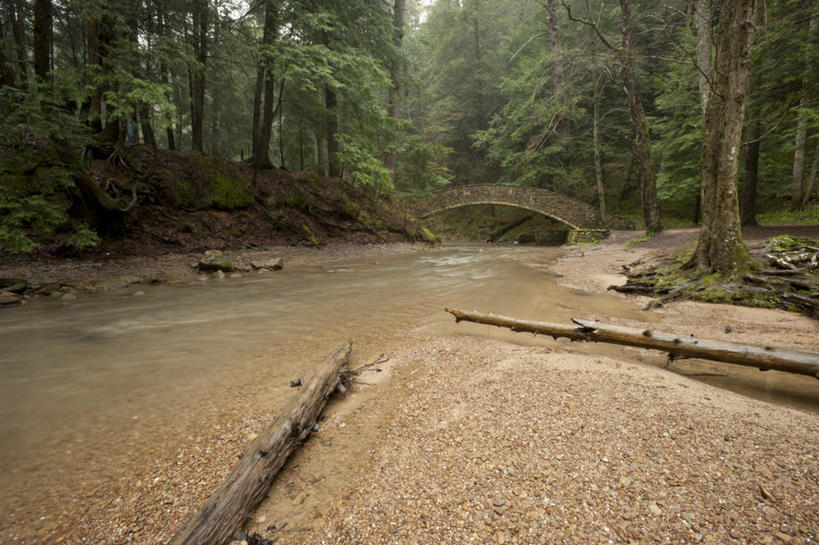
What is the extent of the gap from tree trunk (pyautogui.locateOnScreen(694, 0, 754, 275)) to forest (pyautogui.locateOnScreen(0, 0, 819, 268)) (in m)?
0.03

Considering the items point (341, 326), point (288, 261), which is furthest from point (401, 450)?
point (288, 261)

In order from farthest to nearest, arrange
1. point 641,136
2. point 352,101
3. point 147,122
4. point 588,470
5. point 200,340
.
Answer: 1. point 352,101
2. point 641,136
3. point 147,122
4. point 200,340
5. point 588,470

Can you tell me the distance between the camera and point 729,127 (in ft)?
17.1

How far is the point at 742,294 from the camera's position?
488 centimetres

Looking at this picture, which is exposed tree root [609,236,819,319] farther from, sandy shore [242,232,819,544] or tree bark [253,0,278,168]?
tree bark [253,0,278,168]

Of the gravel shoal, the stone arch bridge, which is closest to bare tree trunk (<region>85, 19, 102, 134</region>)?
the gravel shoal

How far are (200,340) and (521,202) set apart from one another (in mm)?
19325

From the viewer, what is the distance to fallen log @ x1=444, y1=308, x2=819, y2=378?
2.41m

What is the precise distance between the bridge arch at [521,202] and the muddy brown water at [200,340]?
12.7 m

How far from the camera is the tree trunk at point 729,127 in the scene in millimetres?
5074

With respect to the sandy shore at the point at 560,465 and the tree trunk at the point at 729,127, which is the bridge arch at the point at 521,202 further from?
the sandy shore at the point at 560,465

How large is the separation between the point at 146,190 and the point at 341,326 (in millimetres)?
9069

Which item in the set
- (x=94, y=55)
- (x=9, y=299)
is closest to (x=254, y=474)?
(x=9, y=299)

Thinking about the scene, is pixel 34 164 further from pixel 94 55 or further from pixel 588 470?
pixel 588 470
